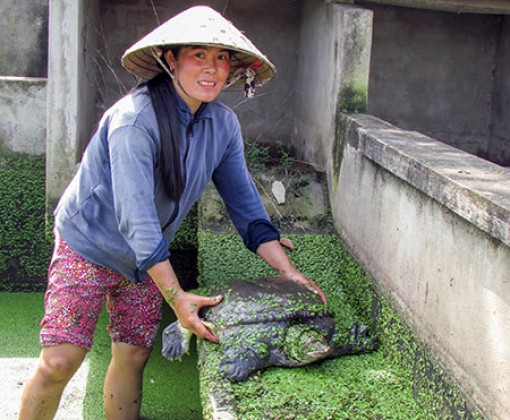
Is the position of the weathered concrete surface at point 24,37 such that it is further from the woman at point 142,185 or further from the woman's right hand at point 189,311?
the woman's right hand at point 189,311

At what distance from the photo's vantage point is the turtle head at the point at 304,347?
3.01 m

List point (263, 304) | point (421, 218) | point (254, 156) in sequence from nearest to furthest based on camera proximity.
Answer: point (421, 218), point (263, 304), point (254, 156)

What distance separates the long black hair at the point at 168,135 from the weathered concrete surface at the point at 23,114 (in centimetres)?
251

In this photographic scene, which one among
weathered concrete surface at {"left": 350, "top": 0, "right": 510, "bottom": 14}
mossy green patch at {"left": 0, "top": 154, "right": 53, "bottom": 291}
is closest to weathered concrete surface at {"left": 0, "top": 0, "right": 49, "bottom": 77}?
mossy green patch at {"left": 0, "top": 154, "right": 53, "bottom": 291}

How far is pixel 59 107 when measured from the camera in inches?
186

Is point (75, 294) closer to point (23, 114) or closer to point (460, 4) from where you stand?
point (23, 114)

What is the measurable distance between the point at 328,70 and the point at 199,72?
2.11m

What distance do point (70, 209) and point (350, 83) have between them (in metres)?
2.24

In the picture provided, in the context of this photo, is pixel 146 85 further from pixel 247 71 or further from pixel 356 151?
pixel 356 151

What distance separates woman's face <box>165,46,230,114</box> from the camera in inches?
112

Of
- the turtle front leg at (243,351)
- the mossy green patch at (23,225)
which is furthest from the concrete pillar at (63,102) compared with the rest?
the turtle front leg at (243,351)

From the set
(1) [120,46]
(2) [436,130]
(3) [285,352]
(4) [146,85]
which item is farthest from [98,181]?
(2) [436,130]

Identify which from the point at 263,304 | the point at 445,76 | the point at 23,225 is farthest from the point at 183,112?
the point at 445,76

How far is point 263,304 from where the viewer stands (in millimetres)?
3164
